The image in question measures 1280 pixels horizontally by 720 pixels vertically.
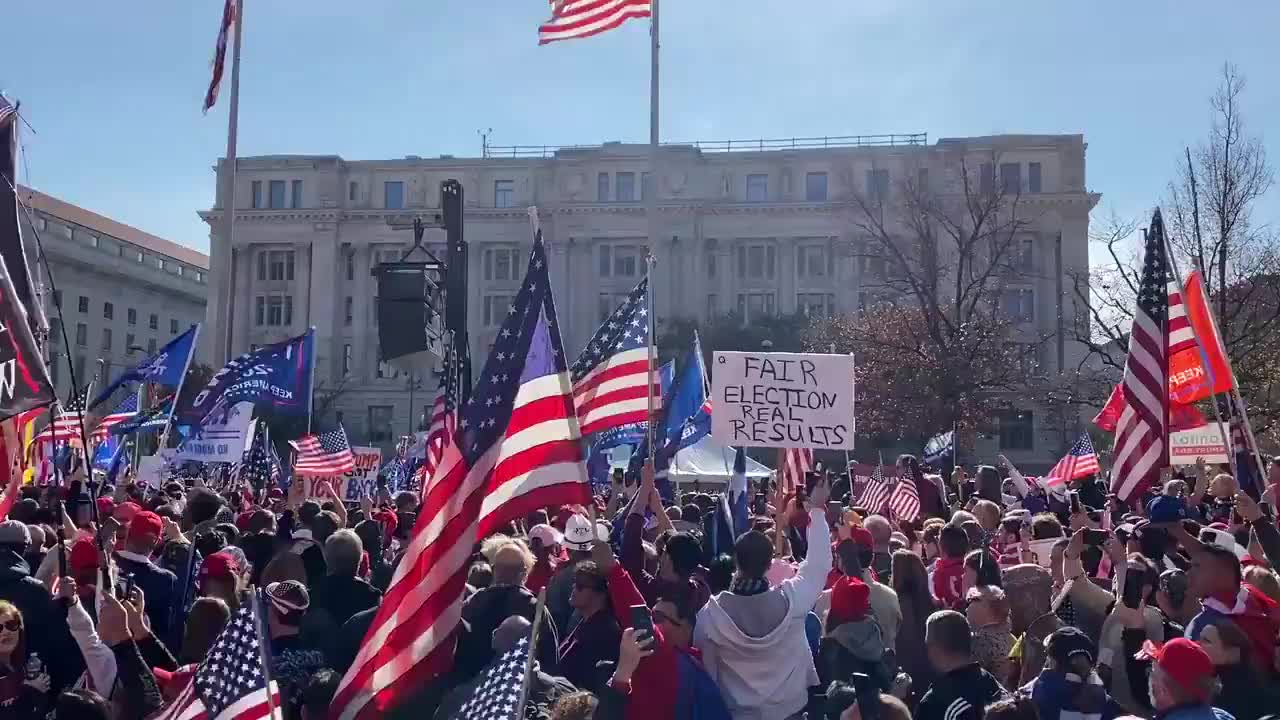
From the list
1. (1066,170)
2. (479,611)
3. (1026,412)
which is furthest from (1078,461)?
(1066,170)

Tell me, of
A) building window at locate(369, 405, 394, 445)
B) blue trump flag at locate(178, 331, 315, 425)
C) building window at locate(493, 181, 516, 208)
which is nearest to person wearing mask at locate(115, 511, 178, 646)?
blue trump flag at locate(178, 331, 315, 425)

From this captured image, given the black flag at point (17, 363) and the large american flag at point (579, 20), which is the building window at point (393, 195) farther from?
the black flag at point (17, 363)

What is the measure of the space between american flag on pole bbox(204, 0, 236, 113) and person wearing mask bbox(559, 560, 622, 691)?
19.7m

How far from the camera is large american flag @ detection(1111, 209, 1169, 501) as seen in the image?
851cm

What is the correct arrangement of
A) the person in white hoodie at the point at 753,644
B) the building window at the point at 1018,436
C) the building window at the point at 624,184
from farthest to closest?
the building window at the point at 624,184 < the building window at the point at 1018,436 < the person in white hoodie at the point at 753,644

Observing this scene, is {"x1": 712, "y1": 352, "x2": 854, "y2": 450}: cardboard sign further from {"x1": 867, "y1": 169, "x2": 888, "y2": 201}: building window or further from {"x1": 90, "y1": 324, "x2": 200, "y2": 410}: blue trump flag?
{"x1": 867, "y1": 169, "x2": 888, "y2": 201}: building window

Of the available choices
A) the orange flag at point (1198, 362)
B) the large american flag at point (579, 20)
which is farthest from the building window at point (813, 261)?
the orange flag at point (1198, 362)

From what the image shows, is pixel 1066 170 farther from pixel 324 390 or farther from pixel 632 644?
pixel 632 644

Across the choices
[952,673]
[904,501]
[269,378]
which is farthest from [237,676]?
[269,378]

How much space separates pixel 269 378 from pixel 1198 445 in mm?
13964

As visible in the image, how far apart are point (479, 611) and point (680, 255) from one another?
68.5m

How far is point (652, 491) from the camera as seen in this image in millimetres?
7465

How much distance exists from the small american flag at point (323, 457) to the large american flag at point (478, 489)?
1316 centimetres

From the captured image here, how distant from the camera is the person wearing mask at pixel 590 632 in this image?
5461 millimetres
